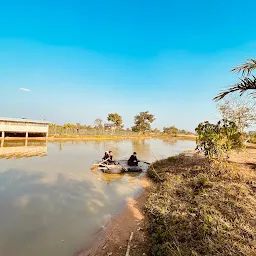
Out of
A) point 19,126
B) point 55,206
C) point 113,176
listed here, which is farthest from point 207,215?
point 19,126

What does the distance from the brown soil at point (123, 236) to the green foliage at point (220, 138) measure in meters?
4.19

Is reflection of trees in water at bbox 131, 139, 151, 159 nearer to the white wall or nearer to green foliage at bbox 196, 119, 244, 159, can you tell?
green foliage at bbox 196, 119, 244, 159

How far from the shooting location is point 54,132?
30.7 m

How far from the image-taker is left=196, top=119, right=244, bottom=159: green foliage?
311 inches

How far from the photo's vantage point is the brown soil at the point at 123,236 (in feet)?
12.5

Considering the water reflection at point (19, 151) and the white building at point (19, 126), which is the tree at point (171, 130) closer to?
the white building at point (19, 126)

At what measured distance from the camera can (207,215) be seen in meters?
4.05

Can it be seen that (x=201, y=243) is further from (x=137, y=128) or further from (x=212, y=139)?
(x=137, y=128)

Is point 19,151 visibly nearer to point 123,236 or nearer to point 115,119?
point 123,236

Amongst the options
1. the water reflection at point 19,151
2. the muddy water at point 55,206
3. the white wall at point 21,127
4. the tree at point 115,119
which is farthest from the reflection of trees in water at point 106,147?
the tree at point 115,119

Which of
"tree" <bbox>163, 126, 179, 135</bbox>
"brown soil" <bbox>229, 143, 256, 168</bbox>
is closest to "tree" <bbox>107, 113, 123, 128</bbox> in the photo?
"tree" <bbox>163, 126, 179, 135</bbox>

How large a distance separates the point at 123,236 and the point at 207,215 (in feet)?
6.69

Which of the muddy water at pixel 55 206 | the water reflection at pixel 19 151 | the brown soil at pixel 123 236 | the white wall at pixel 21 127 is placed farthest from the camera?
the white wall at pixel 21 127

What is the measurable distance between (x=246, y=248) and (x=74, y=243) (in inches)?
139
